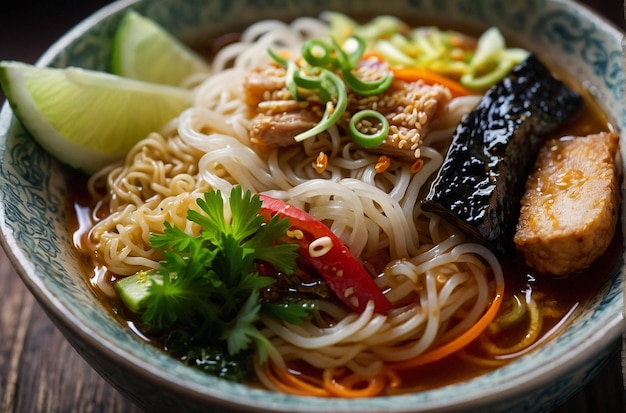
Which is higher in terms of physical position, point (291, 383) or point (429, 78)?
point (429, 78)

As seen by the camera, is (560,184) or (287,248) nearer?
(287,248)

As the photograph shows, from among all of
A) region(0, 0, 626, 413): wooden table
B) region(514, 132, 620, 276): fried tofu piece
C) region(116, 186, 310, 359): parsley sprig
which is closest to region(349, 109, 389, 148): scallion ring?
region(116, 186, 310, 359): parsley sprig

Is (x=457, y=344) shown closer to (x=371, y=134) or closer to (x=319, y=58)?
(x=371, y=134)

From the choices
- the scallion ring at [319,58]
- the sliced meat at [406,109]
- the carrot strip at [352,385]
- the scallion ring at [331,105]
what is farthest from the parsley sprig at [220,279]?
the scallion ring at [319,58]

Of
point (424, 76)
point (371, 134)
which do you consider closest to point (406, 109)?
point (371, 134)

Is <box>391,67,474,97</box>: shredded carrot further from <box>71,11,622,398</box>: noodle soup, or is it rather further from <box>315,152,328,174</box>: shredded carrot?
<box>315,152,328,174</box>: shredded carrot

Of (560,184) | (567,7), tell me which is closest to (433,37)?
(567,7)

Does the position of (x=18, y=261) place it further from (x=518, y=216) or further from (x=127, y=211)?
(x=518, y=216)
